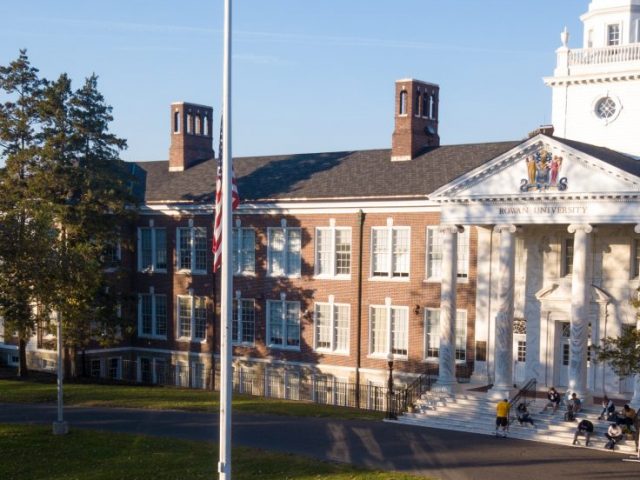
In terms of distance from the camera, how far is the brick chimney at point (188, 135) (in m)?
49.4

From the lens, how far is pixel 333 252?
1561 inches

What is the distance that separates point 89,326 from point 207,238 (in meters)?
7.16

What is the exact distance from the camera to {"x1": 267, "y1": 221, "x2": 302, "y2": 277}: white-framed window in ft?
135

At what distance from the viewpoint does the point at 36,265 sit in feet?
91.0

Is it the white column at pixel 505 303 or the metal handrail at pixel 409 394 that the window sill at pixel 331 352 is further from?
the white column at pixel 505 303

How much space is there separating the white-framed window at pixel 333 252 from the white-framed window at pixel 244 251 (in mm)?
3817

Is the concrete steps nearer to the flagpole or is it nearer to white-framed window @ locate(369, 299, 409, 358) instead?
white-framed window @ locate(369, 299, 409, 358)

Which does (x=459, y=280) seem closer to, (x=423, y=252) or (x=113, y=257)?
A: (x=423, y=252)

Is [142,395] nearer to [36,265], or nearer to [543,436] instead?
[36,265]

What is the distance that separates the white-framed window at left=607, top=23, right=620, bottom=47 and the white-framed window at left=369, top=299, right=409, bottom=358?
50.4 feet

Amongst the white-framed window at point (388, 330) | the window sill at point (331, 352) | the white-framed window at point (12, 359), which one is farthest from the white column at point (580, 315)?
the white-framed window at point (12, 359)

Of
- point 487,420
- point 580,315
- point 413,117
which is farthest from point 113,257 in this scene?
point 580,315

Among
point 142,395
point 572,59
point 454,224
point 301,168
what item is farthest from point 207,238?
point 572,59

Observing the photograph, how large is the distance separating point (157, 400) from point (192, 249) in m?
11.2
